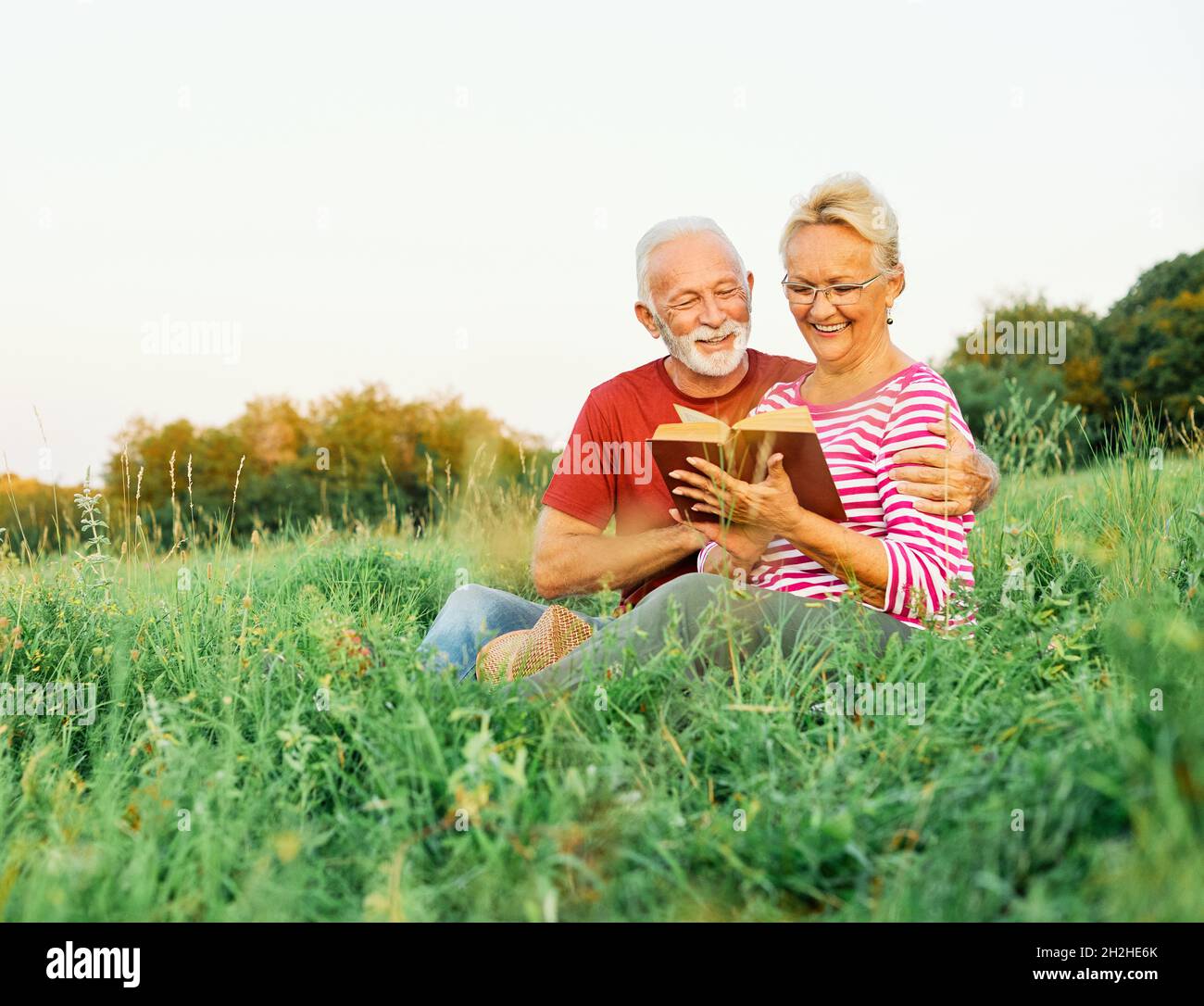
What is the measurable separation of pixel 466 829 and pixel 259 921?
1.59 ft

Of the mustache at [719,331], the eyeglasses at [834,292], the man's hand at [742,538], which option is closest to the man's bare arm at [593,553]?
the man's hand at [742,538]

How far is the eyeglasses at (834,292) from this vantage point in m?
3.58

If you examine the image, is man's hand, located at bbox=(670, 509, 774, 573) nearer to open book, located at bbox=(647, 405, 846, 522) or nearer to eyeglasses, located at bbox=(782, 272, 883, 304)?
open book, located at bbox=(647, 405, 846, 522)

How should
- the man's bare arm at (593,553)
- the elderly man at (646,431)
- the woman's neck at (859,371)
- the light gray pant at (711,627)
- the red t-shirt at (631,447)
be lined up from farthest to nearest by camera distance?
the red t-shirt at (631,447)
the elderly man at (646,431)
the man's bare arm at (593,553)
the woman's neck at (859,371)
the light gray pant at (711,627)

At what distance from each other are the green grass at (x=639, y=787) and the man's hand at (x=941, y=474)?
42 centimetres

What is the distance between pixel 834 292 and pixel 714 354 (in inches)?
33.9

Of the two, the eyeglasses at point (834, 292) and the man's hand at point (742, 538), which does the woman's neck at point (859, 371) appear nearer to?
the eyeglasses at point (834, 292)

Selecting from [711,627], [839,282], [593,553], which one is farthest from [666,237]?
[711,627]

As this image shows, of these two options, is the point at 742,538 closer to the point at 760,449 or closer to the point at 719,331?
the point at 760,449

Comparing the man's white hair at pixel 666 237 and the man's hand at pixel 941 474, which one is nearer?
the man's hand at pixel 941 474

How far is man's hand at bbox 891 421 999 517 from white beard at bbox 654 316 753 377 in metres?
1.17

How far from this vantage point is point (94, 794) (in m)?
2.87

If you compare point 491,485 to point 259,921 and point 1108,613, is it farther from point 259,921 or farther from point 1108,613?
point 259,921
